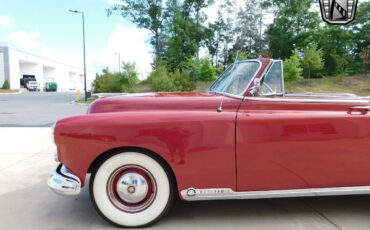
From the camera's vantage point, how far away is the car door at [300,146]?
10.3 feet

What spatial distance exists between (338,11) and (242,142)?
2842mm

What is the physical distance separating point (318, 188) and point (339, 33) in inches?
1407

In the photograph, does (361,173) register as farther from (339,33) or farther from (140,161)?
(339,33)

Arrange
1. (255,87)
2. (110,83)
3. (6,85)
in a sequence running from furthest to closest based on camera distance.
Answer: (6,85) → (110,83) → (255,87)

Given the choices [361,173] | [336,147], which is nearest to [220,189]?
[336,147]

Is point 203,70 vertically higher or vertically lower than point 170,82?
higher

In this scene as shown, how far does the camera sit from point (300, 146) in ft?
10.4

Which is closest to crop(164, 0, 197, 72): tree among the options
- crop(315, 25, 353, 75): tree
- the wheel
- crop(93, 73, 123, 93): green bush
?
crop(93, 73, 123, 93): green bush

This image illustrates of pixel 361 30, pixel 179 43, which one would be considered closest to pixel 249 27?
pixel 179 43

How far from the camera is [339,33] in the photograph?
35.0 meters

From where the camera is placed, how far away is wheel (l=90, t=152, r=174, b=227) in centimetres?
316

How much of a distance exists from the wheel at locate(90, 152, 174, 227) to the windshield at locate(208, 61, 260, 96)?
110 centimetres

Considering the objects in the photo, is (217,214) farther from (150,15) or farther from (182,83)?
(150,15)

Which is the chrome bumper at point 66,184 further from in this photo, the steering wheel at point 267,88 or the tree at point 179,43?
the tree at point 179,43
